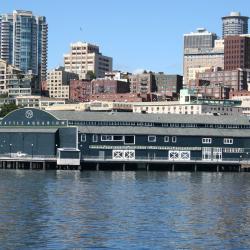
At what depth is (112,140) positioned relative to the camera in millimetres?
173500

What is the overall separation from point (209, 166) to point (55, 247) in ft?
366

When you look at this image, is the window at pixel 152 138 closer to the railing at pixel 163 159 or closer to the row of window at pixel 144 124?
the railing at pixel 163 159

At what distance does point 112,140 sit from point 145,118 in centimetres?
941

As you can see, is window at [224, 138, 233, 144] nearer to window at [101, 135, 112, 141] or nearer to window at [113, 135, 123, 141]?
window at [113, 135, 123, 141]

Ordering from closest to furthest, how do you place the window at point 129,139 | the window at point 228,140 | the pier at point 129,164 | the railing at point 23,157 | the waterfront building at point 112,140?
1. the railing at point 23,157
2. the pier at point 129,164
3. the waterfront building at point 112,140
4. the window at point 129,139
5. the window at point 228,140

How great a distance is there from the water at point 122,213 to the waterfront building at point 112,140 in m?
30.9

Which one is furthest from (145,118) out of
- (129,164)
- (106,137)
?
(106,137)

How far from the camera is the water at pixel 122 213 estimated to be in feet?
236

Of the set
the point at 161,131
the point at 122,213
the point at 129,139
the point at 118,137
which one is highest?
the point at 161,131

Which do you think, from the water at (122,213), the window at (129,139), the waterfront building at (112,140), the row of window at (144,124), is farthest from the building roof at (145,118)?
the water at (122,213)

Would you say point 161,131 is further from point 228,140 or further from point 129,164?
point 228,140

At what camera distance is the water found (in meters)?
71.9

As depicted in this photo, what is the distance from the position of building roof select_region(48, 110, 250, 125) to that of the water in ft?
120

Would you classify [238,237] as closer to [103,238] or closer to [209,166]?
[103,238]
